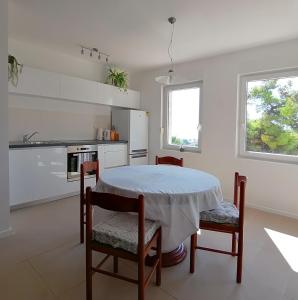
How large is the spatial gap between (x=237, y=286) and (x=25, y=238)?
212 centimetres

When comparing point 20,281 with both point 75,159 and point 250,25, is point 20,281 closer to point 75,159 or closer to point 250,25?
point 75,159

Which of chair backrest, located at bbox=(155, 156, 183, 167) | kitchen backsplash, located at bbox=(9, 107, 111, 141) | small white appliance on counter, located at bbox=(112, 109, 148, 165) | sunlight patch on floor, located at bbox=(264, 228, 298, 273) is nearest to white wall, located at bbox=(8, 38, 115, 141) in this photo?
kitchen backsplash, located at bbox=(9, 107, 111, 141)

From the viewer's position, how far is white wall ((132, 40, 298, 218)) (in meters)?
3.27

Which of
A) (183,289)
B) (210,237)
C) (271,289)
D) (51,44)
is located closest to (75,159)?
(51,44)

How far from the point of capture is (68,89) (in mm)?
3834

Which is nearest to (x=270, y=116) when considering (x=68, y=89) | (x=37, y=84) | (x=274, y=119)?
(x=274, y=119)

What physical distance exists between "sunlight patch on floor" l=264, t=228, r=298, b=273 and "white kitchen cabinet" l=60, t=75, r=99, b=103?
344 cm

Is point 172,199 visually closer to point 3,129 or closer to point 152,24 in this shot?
point 3,129

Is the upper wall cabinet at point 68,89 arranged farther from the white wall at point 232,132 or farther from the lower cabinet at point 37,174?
the white wall at point 232,132

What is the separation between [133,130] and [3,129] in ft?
8.43

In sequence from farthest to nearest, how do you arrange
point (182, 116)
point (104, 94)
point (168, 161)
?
point (182, 116) → point (104, 94) → point (168, 161)

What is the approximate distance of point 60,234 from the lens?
2.56 m

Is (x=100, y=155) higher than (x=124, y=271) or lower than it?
higher

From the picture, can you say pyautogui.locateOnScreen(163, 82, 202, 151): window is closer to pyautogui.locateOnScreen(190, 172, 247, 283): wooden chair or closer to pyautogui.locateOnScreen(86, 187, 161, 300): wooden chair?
pyautogui.locateOnScreen(190, 172, 247, 283): wooden chair
